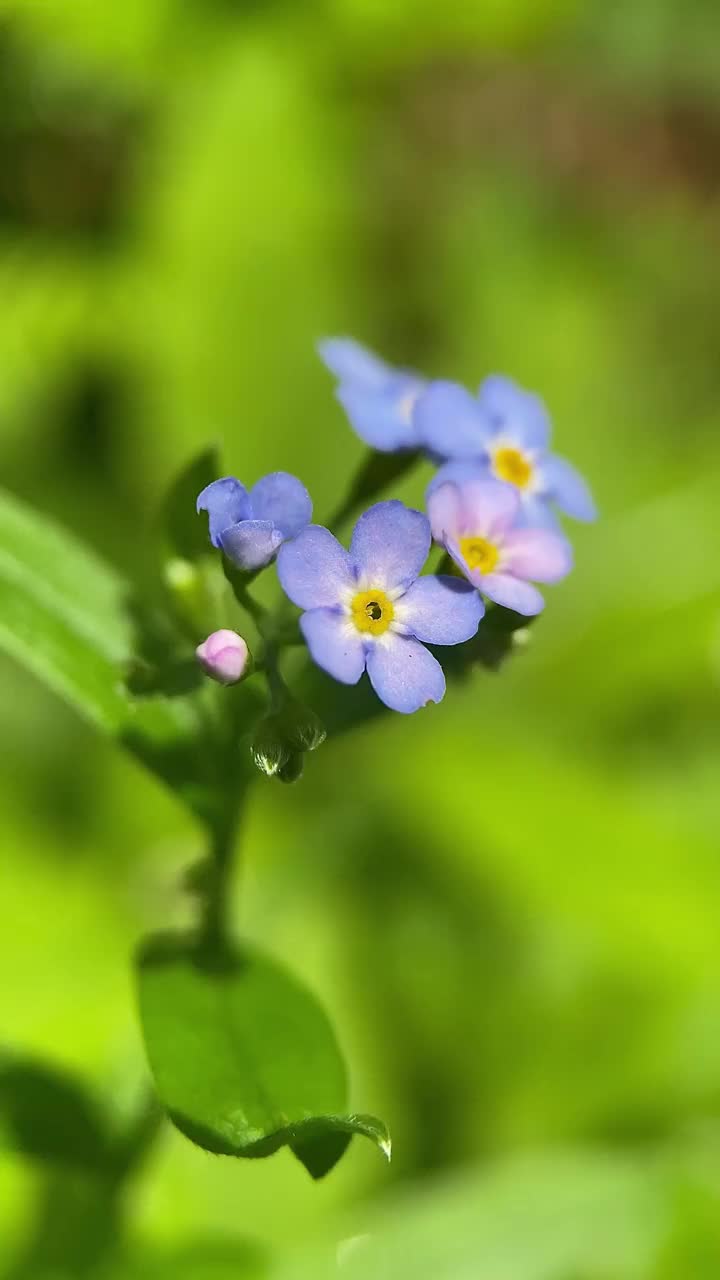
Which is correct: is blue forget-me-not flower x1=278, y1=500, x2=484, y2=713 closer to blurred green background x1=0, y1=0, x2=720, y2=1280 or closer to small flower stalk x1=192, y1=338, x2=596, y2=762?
small flower stalk x1=192, y1=338, x2=596, y2=762

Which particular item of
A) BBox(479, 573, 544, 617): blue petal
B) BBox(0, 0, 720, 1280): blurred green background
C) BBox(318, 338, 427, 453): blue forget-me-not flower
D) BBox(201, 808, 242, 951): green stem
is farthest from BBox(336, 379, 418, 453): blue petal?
BBox(0, 0, 720, 1280): blurred green background

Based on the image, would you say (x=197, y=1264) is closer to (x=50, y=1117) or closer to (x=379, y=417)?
(x=50, y=1117)

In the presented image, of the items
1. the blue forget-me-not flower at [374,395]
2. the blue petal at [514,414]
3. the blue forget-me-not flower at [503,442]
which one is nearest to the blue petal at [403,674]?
the blue forget-me-not flower at [503,442]

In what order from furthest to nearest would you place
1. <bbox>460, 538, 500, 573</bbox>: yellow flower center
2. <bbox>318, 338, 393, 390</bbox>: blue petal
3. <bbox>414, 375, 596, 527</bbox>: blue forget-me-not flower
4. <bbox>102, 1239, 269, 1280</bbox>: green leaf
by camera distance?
<bbox>102, 1239, 269, 1280</bbox>: green leaf → <bbox>318, 338, 393, 390</bbox>: blue petal → <bbox>414, 375, 596, 527</bbox>: blue forget-me-not flower → <bbox>460, 538, 500, 573</bbox>: yellow flower center

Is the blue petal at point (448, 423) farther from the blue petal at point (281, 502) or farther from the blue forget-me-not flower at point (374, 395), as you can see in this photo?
the blue petal at point (281, 502)

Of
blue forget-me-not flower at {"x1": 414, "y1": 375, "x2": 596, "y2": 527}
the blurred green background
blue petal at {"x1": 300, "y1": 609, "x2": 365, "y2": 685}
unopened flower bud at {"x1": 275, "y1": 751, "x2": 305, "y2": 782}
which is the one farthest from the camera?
the blurred green background

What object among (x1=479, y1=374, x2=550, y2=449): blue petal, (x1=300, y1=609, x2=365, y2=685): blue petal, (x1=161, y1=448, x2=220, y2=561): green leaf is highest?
(x1=479, y1=374, x2=550, y2=449): blue petal

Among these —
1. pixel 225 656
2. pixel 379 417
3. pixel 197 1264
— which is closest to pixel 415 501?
pixel 379 417
